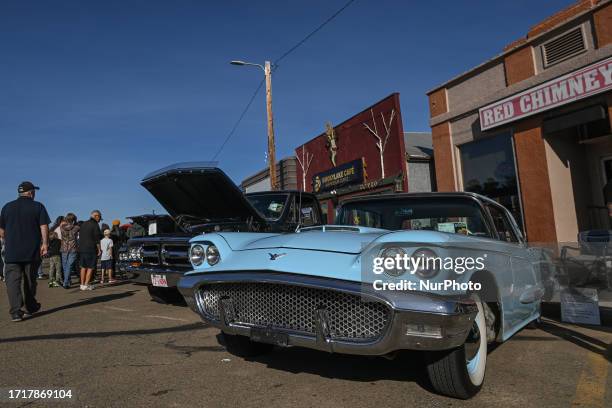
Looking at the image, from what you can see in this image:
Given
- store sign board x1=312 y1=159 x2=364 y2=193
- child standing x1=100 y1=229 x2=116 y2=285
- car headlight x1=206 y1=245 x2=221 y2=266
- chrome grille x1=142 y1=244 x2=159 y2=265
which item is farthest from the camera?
store sign board x1=312 y1=159 x2=364 y2=193

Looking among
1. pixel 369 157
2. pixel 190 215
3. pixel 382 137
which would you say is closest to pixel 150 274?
pixel 190 215

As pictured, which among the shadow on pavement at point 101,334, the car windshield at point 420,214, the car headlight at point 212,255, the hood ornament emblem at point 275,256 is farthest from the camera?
the shadow on pavement at point 101,334

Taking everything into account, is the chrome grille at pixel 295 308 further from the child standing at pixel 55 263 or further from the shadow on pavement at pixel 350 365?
the child standing at pixel 55 263

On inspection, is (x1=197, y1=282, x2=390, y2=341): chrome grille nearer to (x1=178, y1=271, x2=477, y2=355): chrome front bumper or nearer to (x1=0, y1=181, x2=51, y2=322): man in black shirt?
(x1=178, y1=271, x2=477, y2=355): chrome front bumper

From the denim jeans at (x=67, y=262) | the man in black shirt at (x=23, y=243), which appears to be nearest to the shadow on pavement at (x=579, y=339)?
the man in black shirt at (x=23, y=243)

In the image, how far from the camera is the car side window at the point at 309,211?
655cm

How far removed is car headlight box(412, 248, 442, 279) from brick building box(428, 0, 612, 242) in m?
7.95

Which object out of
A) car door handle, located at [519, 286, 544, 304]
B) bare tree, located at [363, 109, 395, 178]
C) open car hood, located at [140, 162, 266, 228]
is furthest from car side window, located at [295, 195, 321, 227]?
bare tree, located at [363, 109, 395, 178]

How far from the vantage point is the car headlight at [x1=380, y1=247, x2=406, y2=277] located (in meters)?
2.32

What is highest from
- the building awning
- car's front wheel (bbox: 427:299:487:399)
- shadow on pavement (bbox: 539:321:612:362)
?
the building awning

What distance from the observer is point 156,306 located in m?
6.25

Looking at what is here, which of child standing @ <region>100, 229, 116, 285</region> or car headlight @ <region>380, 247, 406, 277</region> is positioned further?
child standing @ <region>100, 229, 116, 285</region>

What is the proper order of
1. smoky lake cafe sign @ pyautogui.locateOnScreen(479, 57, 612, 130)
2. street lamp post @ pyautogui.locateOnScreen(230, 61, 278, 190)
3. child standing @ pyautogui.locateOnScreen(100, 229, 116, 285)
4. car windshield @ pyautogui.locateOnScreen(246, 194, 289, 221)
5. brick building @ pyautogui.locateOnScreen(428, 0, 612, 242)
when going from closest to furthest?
car windshield @ pyautogui.locateOnScreen(246, 194, 289, 221)
smoky lake cafe sign @ pyautogui.locateOnScreen(479, 57, 612, 130)
brick building @ pyautogui.locateOnScreen(428, 0, 612, 242)
child standing @ pyautogui.locateOnScreen(100, 229, 116, 285)
street lamp post @ pyautogui.locateOnScreen(230, 61, 278, 190)

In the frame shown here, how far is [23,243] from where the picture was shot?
17.9 feet
